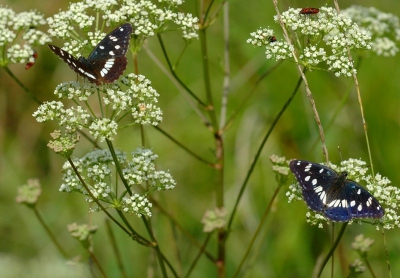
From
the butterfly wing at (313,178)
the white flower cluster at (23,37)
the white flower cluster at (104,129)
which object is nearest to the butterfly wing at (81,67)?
the white flower cluster at (104,129)

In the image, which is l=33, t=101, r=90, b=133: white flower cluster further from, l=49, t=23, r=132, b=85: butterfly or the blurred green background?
the blurred green background

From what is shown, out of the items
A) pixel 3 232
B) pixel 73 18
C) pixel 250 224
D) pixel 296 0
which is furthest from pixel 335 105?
pixel 3 232

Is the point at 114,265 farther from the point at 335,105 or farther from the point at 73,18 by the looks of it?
the point at 335,105

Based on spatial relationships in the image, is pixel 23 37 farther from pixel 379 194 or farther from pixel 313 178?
pixel 379 194

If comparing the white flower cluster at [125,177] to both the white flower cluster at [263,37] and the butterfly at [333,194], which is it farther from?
the white flower cluster at [263,37]

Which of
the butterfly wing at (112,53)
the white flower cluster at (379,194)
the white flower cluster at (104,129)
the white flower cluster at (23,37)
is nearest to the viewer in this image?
the white flower cluster at (104,129)

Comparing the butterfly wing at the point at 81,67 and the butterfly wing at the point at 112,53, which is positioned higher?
the butterfly wing at the point at 112,53
